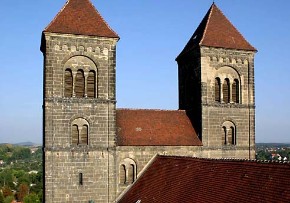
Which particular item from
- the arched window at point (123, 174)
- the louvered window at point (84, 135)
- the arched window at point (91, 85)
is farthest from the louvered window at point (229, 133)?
the louvered window at point (84, 135)

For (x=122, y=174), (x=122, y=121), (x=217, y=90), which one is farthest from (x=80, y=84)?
(x=217, y=90)

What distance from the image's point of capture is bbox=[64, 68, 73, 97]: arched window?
26.7m

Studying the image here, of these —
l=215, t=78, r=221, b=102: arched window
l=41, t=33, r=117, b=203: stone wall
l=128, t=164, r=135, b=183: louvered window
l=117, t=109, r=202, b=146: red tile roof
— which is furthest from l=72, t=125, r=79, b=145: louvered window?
l=215, t=78, r=221, b=102: arched window

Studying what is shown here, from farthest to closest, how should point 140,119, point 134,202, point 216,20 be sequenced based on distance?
1. point 216,20
2. point 140,119
3. point 134,202

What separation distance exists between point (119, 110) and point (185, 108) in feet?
22.4

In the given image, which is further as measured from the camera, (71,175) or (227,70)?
(227,70)

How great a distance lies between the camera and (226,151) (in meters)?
30.2

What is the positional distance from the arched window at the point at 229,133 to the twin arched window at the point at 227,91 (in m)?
1.89

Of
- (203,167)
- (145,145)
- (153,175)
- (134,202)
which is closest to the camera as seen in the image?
(203,167)

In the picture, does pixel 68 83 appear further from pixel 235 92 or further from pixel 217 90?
pixel 235 92

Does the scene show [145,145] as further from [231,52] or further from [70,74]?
[231,52]

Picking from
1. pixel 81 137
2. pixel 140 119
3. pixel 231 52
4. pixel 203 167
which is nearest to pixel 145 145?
pixel 140 119

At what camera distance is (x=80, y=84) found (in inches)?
1070

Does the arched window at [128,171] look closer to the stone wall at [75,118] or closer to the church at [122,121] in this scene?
the church at [122,121]
